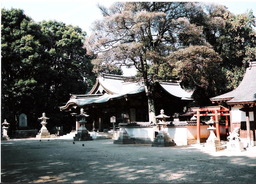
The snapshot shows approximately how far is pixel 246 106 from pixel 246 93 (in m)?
1.02

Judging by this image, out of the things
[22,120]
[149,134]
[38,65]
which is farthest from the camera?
[38,65]

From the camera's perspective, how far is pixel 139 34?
1866cm

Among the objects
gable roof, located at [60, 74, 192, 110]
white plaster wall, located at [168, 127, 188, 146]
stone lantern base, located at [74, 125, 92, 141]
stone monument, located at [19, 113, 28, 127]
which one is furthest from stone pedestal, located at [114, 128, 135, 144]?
stone monument, located at [19, 113, 28, 127]

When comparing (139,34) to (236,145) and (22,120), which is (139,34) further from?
(22,120)

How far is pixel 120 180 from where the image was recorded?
619 cm

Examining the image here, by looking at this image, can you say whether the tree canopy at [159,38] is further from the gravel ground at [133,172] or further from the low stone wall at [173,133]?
the gravel ground at [133,172]

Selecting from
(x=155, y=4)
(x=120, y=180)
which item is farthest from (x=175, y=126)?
(x=120, y=180)

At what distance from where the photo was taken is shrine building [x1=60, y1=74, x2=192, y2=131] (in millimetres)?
24047

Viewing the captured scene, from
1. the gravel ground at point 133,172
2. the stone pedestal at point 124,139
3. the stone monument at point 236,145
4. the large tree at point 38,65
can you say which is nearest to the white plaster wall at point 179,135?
the stone pedestal at point 124,139

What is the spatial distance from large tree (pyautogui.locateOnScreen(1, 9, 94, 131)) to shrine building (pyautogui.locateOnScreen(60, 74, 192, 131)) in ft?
15.5

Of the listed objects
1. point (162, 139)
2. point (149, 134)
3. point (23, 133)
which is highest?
point (149, 134)

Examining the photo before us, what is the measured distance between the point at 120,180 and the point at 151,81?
14935 mm

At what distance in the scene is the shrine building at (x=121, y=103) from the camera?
2405 centimetres

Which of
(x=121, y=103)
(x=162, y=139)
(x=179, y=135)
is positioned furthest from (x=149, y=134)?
(x=121, y=103)
